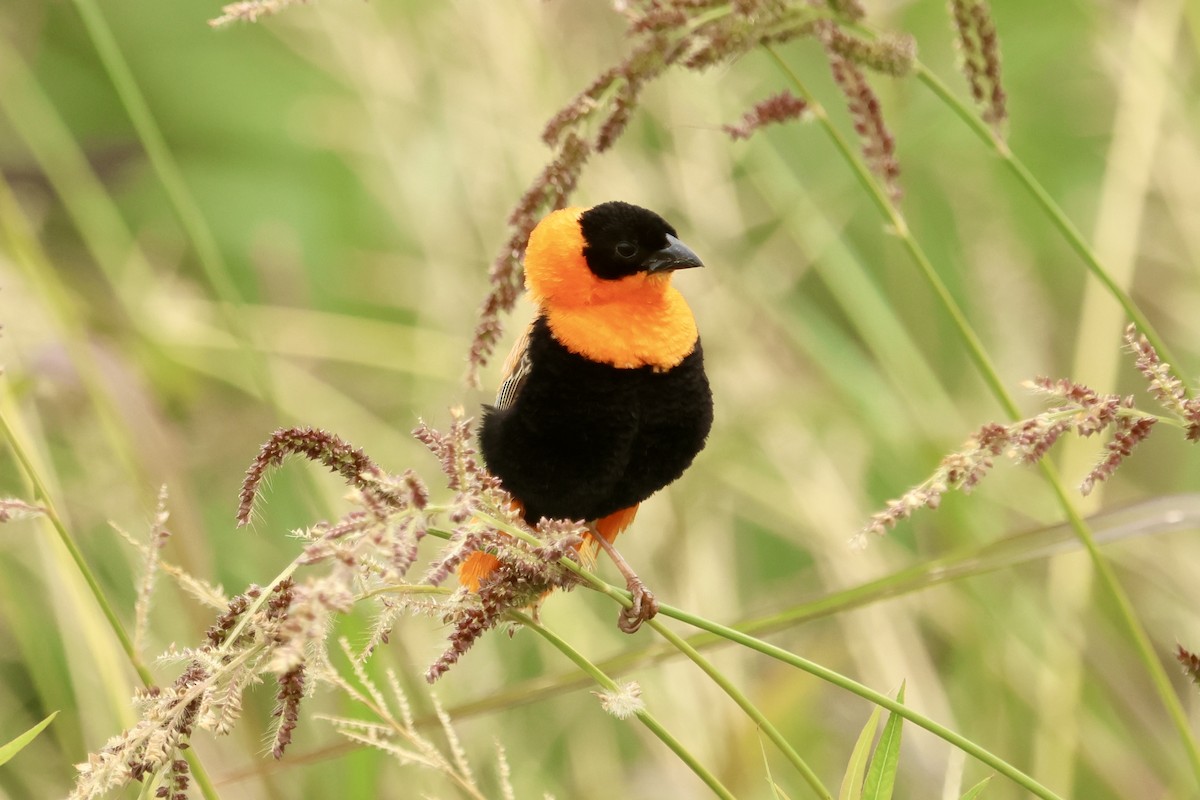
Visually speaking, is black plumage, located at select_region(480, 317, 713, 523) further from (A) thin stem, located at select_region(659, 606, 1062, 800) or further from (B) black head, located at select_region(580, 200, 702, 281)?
(A) thin stem, located at select_region(659, 606, 1062, 800)

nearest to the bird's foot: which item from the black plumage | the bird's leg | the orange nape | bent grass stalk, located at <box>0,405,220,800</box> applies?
the bird's leg

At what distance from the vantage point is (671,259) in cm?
227

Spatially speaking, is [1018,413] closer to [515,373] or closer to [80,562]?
[515,373]

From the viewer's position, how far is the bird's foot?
1848 millimetres

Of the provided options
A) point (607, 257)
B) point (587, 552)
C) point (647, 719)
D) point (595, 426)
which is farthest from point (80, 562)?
point (587, 552)

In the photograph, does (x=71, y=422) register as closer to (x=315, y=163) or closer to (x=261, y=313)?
(x=261, y=313)

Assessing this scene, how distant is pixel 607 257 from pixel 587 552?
70 cm

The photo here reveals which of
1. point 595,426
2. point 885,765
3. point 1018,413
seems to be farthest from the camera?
point 595,426

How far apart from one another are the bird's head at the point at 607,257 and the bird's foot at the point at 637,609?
0.57m

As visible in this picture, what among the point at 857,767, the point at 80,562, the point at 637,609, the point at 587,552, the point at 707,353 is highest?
the point at 707,353

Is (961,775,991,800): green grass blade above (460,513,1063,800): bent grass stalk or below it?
below

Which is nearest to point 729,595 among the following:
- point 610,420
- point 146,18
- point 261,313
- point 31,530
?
point 610,420

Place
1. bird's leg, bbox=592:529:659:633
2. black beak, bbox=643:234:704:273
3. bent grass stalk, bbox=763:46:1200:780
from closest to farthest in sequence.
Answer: bent grass stalk, bbox=763:46:1200:780 → bird's leg, bbox=592:529:659:633 → black beak, bbox=643:234:704:273

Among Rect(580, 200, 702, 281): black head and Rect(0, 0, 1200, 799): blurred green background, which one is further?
Rect(0, 0, 1200, 799): blurred green background
